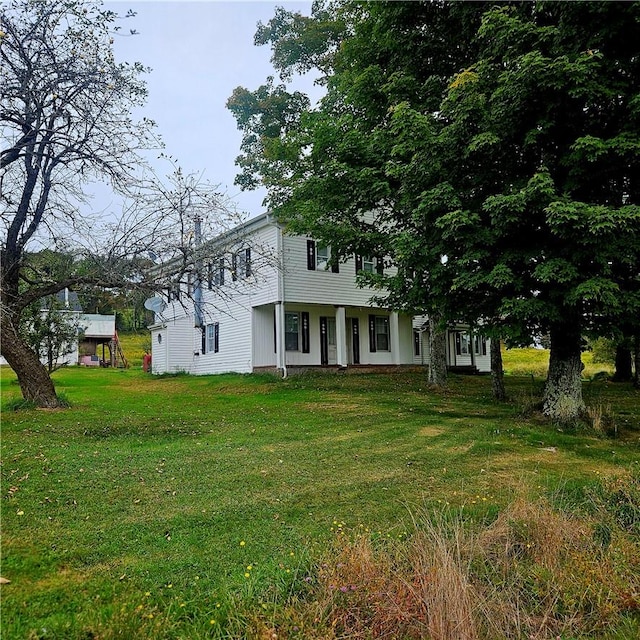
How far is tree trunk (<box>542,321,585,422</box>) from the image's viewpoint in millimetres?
9547

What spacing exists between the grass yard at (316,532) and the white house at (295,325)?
33.9ft

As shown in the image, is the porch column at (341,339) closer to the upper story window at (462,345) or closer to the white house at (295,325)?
the white house at (295,325)

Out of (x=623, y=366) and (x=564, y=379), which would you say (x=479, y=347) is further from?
(x=564, y=379)

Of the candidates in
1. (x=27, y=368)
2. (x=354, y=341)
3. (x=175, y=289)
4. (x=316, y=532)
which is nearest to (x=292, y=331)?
(x=354, y=341)

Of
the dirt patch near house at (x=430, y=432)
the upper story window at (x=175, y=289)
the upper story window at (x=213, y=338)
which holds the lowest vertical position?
the dirt patch near house at (x=430, y=432)

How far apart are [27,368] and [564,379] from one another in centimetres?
1011

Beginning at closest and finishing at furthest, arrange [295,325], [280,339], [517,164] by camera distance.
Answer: [517,164]
[280,339]
[295,325]

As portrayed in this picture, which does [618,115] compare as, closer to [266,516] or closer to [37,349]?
[266,516]

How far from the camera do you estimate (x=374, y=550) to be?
3855 millimetres

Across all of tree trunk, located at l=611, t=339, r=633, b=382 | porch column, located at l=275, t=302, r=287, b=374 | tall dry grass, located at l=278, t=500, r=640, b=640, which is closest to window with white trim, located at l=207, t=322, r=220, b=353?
porch column, located at l=275, t=302, r=287, b=374

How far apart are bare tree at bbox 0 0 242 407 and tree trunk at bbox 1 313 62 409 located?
0.03 m

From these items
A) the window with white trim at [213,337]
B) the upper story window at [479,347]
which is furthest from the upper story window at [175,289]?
the upper story window at [479,347]

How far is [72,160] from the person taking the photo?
9484mm

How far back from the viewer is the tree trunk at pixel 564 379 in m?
9.55
